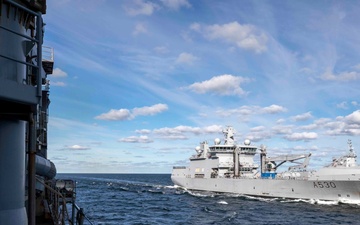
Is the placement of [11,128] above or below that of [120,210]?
above

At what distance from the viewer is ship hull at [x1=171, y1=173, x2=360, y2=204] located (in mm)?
42469

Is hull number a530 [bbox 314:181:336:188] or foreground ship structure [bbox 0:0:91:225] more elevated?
foreground ship structure [bbox 0:0:91:225]

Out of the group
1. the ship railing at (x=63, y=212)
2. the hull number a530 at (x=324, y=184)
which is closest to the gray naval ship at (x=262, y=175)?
the hull number a530 at (x=324, y=184)

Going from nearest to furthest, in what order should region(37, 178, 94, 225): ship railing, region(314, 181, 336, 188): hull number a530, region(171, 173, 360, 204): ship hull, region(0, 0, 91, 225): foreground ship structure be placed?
region(0, 0, 91, 225): foreground ship structure → region(37, 178, 94, 225): ship railing → region(171, 173, 360, 204): ship hull → region(314, 181, 336, 188): hull number a530

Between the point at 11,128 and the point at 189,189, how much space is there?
68.0 meters

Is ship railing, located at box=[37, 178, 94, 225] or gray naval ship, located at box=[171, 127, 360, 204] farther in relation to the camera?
gray naval ship, located at box=[171, 127, 360, 204]

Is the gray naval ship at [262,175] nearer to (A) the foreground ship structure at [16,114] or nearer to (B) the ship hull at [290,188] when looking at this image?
(B) the ship hull at [290,188]

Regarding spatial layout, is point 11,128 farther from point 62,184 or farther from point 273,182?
point 273,182

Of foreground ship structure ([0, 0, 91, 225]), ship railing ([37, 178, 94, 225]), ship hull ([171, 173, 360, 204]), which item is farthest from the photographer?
ship hull ([171, 173, 360, 204])

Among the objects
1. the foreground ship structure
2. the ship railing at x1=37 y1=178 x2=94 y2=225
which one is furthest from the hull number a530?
the foreground ship structure

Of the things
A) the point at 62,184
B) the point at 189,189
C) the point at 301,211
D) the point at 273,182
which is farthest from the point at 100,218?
the point at 189,189

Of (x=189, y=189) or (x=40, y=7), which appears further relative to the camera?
(x=189, y=189)

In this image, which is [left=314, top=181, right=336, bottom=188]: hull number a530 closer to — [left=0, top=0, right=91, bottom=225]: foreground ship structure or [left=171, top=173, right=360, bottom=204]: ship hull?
[left=171, top=173, right=360, bottom=204]: ship hull

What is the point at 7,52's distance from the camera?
4.85 metres
